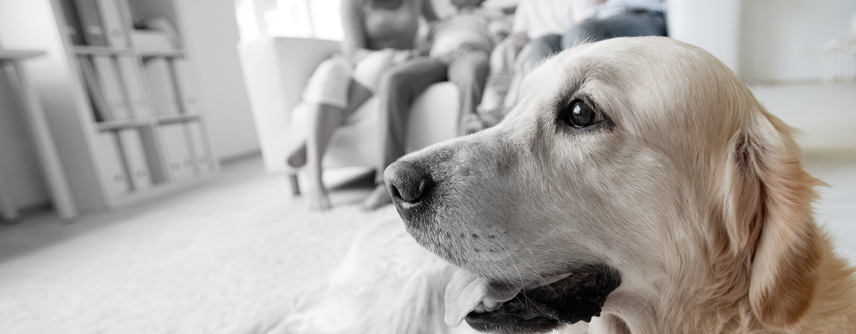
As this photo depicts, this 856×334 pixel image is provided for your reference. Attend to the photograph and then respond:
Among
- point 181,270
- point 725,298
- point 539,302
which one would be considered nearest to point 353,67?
point 181,270

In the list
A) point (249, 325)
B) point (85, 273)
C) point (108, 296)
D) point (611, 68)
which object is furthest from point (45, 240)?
point (611, 68)

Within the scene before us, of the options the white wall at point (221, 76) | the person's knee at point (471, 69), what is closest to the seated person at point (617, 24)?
the person's knee at point (471, 69)

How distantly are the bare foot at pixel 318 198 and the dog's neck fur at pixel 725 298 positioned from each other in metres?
2.28

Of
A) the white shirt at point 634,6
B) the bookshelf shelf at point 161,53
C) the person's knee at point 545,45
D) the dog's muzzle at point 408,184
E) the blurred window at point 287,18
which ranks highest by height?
the blurred window at point 287,18

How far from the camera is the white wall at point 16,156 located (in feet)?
10.7

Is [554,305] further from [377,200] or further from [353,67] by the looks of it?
[353,67]

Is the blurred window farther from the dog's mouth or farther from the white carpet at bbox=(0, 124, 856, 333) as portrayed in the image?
the dog's mouth

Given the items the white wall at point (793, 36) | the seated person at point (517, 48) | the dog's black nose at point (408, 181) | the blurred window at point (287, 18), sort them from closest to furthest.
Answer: the dog's black nose at point (408, 181)
the seated person at point (517, 48)
the white wall at point (793, 36)
the blurred window at point (287, 18)

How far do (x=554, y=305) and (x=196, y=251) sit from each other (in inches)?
83.2

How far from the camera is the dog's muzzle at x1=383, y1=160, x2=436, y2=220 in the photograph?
27.8 inches

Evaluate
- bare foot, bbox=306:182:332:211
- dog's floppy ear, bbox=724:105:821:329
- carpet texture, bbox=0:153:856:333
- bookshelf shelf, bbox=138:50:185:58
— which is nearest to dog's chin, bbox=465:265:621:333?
dog's floppy ear, bbox=724:105:821:329

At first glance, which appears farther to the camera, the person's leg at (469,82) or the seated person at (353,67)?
the seated person at (353,67)

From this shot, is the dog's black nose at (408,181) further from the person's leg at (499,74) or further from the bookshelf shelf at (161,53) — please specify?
the bookshelf shelf at (161,53)

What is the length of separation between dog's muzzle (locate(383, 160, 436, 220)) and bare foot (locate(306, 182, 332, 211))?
2131 millimetres
